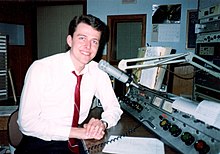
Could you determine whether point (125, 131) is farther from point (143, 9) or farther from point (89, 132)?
point (143, 9)

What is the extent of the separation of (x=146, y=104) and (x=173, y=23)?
6.29 feet

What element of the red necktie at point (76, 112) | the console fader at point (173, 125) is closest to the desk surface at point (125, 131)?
the console fader at point (173, 125)

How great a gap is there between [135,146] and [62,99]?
17.4 inches

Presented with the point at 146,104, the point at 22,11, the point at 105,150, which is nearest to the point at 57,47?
the point at 22,11

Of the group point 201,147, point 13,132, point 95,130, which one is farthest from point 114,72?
point 13,132

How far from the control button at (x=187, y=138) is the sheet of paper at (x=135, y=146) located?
9 centimetres

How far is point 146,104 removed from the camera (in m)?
1.12

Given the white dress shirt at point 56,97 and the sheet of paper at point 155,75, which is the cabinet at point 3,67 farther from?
the sheet of paper at point 155,75

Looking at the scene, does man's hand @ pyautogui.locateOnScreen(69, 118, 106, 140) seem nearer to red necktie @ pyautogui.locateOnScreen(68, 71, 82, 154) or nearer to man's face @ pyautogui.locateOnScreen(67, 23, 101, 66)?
red necktie @ pyautogui.locateOnScreen(68, 71, 82, 154)

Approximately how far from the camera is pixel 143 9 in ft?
9.31

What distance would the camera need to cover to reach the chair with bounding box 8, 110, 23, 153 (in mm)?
1110

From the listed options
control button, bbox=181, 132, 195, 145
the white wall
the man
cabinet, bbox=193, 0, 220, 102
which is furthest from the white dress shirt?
the white wall

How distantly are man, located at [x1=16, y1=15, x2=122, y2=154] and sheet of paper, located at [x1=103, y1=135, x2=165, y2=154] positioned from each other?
10cm

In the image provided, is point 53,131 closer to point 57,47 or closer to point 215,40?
point 215,40
